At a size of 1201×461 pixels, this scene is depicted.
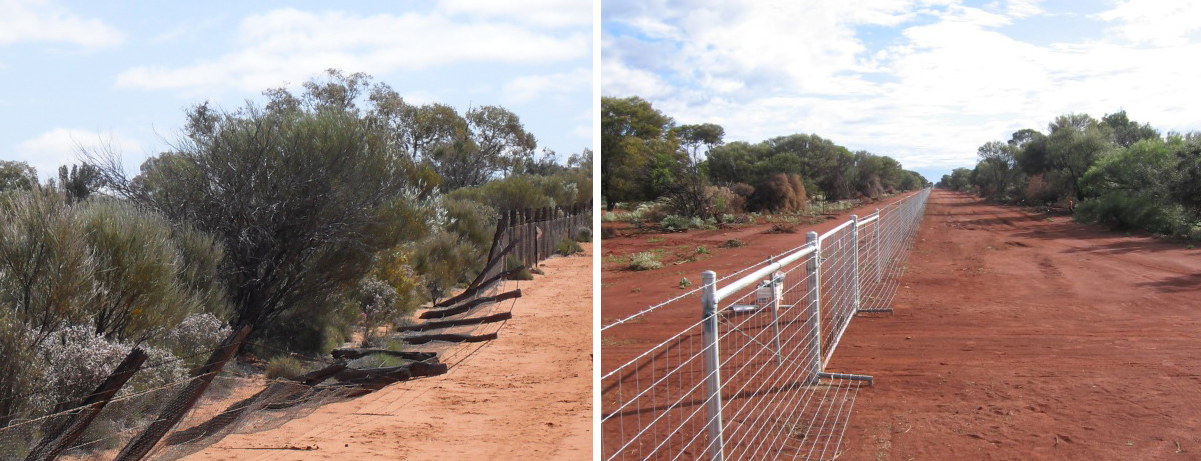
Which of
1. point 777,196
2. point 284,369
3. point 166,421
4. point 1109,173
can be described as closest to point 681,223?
point 777,196

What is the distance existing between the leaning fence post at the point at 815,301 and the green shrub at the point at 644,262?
564 centimetres

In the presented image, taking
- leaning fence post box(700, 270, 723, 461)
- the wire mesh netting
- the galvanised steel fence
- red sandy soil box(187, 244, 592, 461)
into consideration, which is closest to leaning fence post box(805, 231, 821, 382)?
the galvanised steel fence

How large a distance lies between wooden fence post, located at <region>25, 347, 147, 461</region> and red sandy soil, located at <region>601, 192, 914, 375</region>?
2.85 m

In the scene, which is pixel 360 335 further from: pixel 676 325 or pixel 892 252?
pixel 892 252

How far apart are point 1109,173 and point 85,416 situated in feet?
90.3

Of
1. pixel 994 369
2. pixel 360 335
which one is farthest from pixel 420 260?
pixel 994 369

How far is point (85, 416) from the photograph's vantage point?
378cm

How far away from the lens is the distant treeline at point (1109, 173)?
59.2ft

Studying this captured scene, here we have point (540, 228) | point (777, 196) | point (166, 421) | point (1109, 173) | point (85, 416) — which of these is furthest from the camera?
point (777, 196)

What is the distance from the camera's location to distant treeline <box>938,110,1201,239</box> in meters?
18.0

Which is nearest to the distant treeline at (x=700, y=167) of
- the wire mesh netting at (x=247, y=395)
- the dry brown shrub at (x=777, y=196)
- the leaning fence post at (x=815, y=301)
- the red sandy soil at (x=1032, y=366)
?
the dry brown shrub at (x=777, y=196)

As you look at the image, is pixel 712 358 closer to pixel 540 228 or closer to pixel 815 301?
pixel 815 301

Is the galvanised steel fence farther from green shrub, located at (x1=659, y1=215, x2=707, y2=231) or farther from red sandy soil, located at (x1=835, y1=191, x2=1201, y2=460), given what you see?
green shrub, located at (x1=659, y1=215, x2=707, y2=231)

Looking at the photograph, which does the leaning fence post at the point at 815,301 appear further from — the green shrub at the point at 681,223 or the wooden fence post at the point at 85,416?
the green shrub at the point at 681,223
